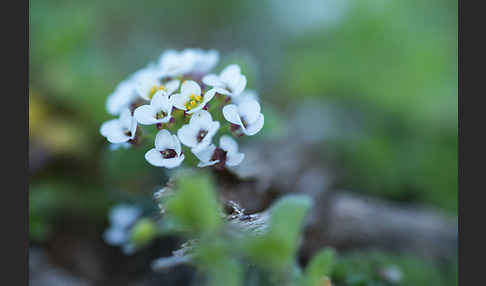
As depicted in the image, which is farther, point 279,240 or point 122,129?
point 122,129

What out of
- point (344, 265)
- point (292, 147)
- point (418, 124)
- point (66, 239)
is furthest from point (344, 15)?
point (66, 239)

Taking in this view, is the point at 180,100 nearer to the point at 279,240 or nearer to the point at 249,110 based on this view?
the point at 249,110

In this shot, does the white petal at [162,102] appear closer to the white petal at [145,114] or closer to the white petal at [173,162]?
the white petal at [145,114]

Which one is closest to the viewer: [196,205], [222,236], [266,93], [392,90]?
[196,205]

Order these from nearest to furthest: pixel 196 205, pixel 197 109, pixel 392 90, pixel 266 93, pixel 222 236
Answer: pixel 196 205, pixel 222 236, pixel 197 109, pixel 392 90, pixel 266 93

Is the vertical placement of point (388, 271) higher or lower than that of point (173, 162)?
lower

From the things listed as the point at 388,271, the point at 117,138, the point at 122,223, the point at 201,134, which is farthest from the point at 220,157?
the point at 388,271

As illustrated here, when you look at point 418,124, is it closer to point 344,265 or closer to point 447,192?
point 447,192

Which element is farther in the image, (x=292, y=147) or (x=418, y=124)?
(x=418, y=124)
